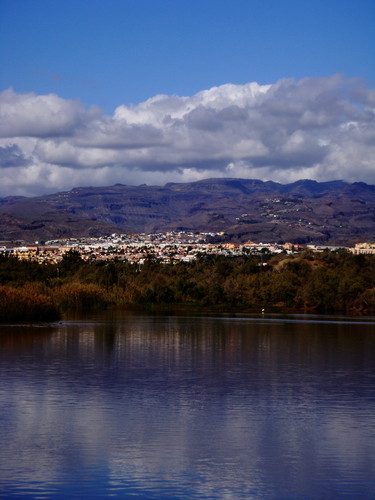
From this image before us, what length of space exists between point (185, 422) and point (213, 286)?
342 ft

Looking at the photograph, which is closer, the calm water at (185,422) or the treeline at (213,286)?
the calm water at (185,422)

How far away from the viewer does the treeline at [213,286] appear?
119 meters

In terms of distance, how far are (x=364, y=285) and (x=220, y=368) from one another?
9113 cm

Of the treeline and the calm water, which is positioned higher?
the treeline

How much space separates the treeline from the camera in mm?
119188

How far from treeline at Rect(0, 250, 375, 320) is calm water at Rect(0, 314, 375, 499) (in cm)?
6027

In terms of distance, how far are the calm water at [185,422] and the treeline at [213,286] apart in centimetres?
6027

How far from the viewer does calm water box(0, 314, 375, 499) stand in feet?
71.6

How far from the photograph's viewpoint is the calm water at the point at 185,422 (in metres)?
21.8

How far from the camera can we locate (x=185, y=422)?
97.6 feet

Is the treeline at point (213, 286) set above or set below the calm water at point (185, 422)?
above

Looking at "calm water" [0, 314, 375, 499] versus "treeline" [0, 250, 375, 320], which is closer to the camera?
"calm water" [0, 314, 375, 499]

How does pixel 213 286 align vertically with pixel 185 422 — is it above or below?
above

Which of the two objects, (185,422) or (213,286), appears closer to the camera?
(185,422)
